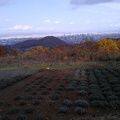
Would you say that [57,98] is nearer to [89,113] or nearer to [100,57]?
[89,113]

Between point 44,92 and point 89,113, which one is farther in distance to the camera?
point 44,92

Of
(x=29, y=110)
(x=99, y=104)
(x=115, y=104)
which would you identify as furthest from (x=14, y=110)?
(x=115, y=104)

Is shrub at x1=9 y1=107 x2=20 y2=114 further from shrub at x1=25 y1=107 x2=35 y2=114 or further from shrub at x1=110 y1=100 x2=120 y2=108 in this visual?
shrub at x1=110 y1=100 x2=120 y2=108

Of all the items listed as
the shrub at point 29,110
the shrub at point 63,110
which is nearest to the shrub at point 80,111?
the shrub at point 63,110

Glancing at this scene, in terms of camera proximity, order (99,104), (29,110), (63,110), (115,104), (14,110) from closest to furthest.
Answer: (63,110), (29,110), (14,110), (99,104), (115,104)

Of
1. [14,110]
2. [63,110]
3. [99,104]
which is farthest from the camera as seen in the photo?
[99,104]

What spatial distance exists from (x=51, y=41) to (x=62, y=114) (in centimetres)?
18568

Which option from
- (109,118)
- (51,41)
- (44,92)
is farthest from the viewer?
(51,41)

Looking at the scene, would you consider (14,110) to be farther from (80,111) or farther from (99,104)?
(99,104)

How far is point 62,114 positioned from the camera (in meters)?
11.0

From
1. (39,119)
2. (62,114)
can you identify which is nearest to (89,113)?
(62,114)

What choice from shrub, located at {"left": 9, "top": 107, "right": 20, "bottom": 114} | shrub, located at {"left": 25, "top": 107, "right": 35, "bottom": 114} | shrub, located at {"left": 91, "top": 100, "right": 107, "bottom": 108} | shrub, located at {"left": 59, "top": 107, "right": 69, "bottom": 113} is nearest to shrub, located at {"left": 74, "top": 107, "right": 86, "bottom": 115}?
shrub, located at {"left": 59, "top": 107, "right": 69, "bottom": 113}

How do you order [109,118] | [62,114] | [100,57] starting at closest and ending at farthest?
[109,118] < [62,114] < [100,57]

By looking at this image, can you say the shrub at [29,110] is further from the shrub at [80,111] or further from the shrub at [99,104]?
the shrub at [99,104]
